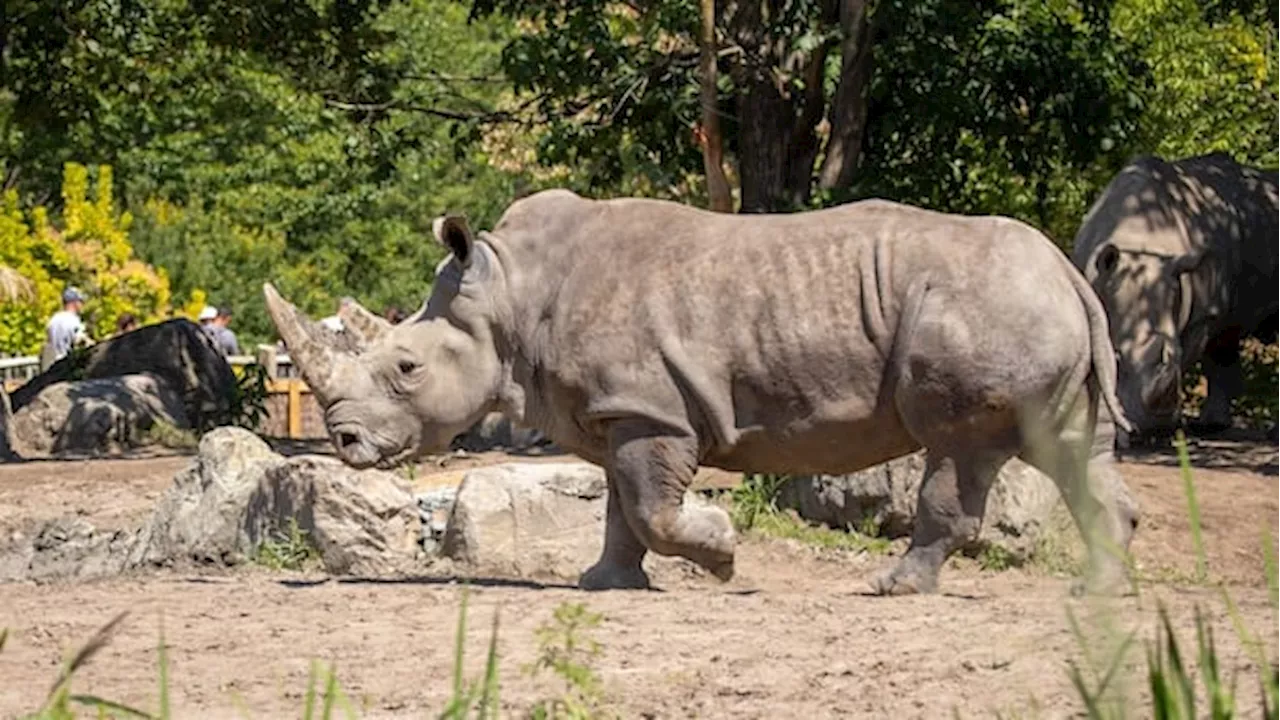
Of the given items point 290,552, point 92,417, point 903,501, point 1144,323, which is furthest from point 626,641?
point 92,417

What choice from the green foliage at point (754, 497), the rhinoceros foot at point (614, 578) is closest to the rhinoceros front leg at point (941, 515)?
the rhinoceros foot at point (614, 578)

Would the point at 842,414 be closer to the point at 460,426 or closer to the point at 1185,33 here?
the point at 460,426

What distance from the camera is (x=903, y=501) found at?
1273 cm

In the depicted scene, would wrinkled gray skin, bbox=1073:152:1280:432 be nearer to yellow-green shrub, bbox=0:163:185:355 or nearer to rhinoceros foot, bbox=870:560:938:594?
rhinoceros foot, bbox=870:560:938:594

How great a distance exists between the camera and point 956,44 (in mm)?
19406

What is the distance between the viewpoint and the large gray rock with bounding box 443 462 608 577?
11.0m

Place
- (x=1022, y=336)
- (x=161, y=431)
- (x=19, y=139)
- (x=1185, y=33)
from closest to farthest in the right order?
(x=1022, y=336), (x=161, y=431), (x=1185, y=33), (x=19, y=139)

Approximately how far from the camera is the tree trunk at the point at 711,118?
18.2m

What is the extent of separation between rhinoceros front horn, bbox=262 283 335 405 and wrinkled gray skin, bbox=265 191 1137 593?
0.18 ft

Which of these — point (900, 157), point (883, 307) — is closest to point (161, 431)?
point (900, 157)

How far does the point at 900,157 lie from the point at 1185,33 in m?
5.47

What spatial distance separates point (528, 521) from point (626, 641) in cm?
339

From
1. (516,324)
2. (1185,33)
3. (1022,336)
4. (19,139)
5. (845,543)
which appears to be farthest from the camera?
(19,139)

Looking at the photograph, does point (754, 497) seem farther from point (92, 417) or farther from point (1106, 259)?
point (92, 417)
